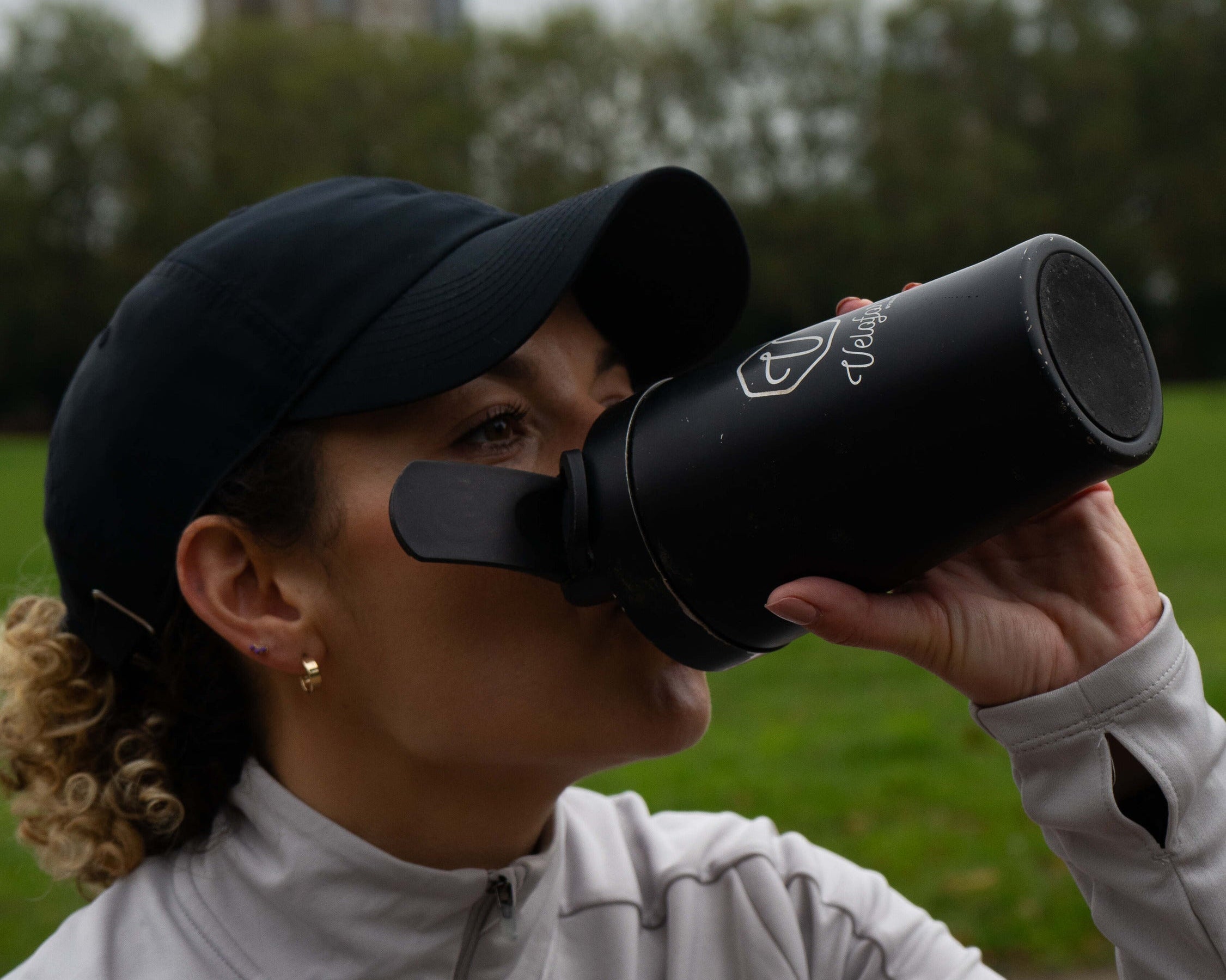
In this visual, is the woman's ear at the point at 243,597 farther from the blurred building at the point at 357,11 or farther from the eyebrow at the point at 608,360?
the blurred building at the point at 357,11

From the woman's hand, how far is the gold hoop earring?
0.72m

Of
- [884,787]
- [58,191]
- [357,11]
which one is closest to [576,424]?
[884,787]

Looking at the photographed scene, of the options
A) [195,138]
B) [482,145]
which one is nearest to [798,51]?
[482,145]

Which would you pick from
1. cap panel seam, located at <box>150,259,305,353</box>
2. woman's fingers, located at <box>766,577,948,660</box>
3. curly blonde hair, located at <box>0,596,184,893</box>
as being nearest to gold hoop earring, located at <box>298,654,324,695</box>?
curly blonde hair, located at <box>0,596,184,893</box>

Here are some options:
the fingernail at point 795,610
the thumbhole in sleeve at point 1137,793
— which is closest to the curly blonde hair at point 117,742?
the fingernail at point 795,610

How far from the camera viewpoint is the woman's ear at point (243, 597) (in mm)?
1807

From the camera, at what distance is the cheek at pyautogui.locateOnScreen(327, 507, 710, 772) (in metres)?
1.68

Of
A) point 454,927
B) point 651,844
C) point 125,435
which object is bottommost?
point 651,844

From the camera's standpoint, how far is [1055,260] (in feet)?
4.34

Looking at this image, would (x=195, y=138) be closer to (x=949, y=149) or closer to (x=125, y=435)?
(x=949, y=149)

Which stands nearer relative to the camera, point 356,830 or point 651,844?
point 356,830

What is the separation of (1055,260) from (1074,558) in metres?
0.58

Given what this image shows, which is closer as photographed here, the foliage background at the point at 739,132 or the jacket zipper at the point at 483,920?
the jacket zipper at the point at 483,920

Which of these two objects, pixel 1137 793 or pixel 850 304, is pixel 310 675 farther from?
pixel 1137 793
